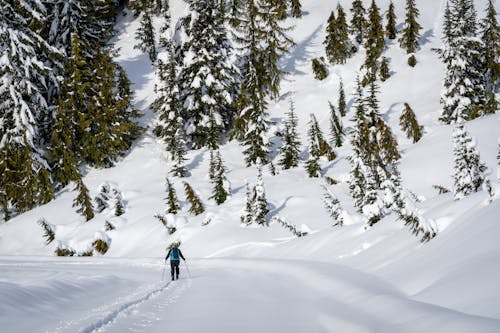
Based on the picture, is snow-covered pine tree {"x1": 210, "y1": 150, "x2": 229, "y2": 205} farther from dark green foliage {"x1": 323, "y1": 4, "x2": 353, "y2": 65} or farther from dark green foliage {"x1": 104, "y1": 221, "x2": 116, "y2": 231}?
dark green foliage {"x1": 323, "y1": 4, "x2": 353, "y2": 65}

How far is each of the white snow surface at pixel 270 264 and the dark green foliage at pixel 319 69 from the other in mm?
→ 13196

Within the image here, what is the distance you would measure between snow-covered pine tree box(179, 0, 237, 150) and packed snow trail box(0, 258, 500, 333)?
22.9 meters

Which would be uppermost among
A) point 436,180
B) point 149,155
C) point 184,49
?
point 184,49

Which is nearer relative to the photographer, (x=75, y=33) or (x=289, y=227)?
(x=289, y=227)

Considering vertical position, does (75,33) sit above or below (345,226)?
above

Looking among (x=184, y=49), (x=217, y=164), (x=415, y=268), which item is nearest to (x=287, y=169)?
(x=217, y=164)

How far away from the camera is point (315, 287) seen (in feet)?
26.7

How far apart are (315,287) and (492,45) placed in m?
30.3

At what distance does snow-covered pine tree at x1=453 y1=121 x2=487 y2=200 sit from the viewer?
32.3 ft

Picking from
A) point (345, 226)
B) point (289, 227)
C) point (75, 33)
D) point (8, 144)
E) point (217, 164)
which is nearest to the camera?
point (345, 226)

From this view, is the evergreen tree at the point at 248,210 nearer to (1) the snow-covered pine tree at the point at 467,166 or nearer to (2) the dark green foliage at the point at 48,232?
(1) the snow-covered pine tree at the point at 467,166

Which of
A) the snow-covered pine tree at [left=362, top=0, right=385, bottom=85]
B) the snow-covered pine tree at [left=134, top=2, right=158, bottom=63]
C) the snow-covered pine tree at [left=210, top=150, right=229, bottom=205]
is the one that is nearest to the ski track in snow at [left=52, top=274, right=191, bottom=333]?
the snow-covered pine tree at [left=210, top=150, right=229, bottom=205]

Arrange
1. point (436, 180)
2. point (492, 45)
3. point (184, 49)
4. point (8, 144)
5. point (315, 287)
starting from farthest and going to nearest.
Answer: point (184, 49), point (492, 45), point (8, 144), point (436, 180), point (315, 287)

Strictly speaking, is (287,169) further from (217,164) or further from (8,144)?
(8,144)
